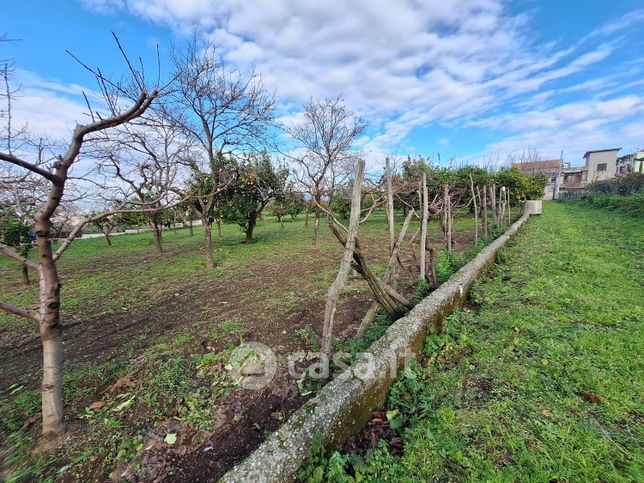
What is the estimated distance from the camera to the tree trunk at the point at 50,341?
1.94 metres

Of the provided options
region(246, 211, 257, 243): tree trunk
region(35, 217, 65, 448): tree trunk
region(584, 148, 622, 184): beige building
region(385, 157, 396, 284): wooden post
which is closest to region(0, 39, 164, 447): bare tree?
region(35, 217, 65, 448): tree trunk

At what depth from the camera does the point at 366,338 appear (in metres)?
3.09

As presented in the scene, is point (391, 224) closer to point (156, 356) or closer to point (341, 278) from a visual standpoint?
point (341, 278)

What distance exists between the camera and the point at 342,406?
69.4 inches

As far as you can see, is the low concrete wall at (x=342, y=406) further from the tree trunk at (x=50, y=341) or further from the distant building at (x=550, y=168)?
the distant building at (x=550, y=168)

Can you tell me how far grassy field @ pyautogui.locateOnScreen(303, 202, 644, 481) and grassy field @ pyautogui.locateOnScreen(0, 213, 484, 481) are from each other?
1.08 m

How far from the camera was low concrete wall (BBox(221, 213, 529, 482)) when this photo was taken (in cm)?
138

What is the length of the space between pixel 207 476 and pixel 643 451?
8.70 ft

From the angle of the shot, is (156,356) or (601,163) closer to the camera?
(156,356)

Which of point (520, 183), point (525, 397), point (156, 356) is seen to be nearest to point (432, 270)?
point (525, 397)

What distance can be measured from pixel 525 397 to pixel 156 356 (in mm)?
3668

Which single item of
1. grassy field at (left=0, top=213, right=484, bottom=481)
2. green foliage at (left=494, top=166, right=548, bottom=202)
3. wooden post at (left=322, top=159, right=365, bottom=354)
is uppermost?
green foliage at (left=494, top=166, right=548, bottom=202)

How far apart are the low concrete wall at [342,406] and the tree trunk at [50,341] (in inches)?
71.7

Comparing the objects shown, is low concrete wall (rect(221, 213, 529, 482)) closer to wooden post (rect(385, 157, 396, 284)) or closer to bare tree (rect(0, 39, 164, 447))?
wooden post (rect(385, 157, 396, 284))
